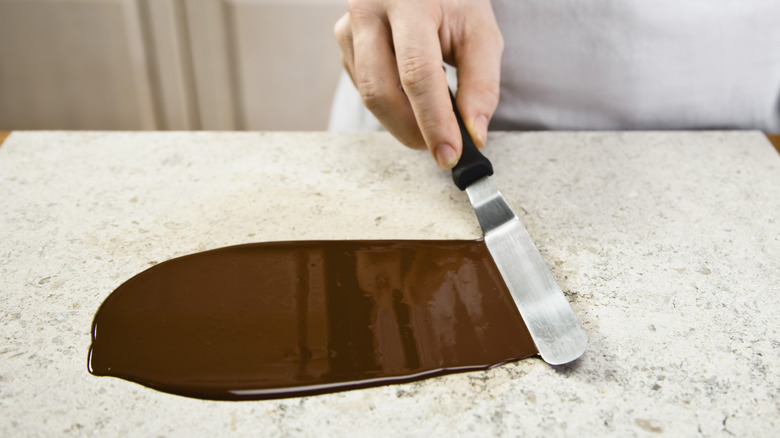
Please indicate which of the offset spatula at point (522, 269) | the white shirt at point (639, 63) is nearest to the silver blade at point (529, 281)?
the offset spatula at point (522, 269)

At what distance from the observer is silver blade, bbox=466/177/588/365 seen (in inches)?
24.7

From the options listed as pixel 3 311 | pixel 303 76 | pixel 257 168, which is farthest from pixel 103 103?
pixel 3 311

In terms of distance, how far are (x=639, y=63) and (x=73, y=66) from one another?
1.93 metres

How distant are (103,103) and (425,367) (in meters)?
2.03

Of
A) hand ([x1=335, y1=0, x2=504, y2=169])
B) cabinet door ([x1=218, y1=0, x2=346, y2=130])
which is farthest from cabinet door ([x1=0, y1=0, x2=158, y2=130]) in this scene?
hand ([x1=335, y1=0, x2=504, y2=169])

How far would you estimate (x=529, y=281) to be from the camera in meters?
0.70

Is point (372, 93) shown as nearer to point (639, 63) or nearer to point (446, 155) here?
point (446, 155)

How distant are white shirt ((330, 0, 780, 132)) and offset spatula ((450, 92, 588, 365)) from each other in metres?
0.34

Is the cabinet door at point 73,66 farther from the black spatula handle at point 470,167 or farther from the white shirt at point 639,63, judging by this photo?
the black spatula handle at point 470,167

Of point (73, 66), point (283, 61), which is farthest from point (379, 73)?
point (73, 66)

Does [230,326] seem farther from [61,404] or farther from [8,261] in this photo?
[8,261]

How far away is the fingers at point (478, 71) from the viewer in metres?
0.88

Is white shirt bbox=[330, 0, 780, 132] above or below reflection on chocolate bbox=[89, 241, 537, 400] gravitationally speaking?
above

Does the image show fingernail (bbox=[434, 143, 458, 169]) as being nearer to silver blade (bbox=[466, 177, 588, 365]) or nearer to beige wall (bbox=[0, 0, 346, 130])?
silver blade (bbox=[466, 177, 588, 365])
